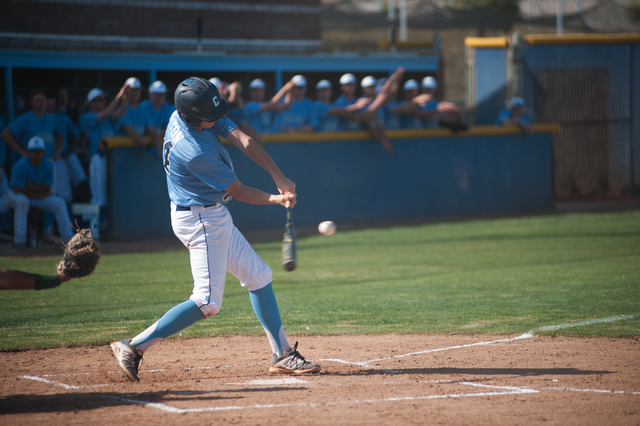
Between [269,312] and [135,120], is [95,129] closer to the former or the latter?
[135,120]

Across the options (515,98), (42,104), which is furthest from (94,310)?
(515,98)

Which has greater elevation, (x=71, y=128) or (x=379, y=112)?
(x=379, y=112)

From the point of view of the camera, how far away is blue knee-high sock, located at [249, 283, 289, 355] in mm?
4871

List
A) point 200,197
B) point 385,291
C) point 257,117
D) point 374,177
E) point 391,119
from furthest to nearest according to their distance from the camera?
point 391,119 → point 374,177 → point 257,117 → point 385,291 → point 200,197

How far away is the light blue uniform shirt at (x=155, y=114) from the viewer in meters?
12.0

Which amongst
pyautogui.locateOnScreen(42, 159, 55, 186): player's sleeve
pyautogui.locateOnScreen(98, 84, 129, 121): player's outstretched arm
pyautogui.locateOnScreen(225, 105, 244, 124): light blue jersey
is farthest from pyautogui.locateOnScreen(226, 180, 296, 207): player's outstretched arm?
pyautogui.locateOnScreen(225, 105, 244, 124): light blue jersey

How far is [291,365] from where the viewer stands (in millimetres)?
4883

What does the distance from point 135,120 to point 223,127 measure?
7764 mm

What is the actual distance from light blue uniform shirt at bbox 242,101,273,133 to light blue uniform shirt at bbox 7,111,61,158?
3.54m

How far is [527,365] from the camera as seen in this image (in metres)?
5.14

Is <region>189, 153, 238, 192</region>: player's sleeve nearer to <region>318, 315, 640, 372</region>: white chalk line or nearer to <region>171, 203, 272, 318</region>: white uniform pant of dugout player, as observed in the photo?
<region>171, 203, 272, 318</region>: white uniform pant of dugout player

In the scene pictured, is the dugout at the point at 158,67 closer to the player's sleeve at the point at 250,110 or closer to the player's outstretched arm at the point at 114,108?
the player's outstretched arm at the point at 114,108

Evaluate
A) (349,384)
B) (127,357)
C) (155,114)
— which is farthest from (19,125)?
(349,384)

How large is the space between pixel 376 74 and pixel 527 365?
47.3 ft
